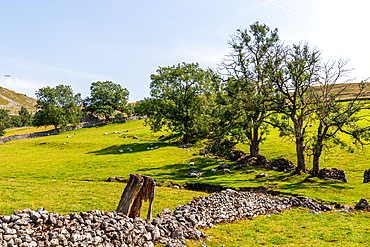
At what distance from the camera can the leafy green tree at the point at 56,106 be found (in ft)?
282

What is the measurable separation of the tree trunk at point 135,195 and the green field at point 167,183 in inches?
131

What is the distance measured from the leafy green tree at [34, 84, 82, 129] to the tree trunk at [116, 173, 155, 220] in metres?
84.7

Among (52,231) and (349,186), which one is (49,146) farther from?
(349,186)

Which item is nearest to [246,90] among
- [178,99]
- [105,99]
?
[178,99]

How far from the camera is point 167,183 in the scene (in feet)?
91.0

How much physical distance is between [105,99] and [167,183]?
84179 millimetres

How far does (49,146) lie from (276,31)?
58.1 m

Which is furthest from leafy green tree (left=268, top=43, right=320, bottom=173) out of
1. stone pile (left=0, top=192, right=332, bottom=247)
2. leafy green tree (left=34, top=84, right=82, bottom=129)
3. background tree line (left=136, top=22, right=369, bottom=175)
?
leafy green tree (left=34, top=84, right=82, bottom=129)

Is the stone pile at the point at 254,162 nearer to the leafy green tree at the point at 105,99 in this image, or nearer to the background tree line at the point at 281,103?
the background tree line at the point at 281,103

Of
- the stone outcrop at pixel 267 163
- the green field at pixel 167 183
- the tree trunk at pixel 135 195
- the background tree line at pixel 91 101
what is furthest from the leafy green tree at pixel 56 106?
the tree trunk at pixel 135 195

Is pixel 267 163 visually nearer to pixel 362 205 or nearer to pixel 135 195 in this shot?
pixel 362 205

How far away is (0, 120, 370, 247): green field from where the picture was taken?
553 inches

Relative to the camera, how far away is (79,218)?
10.1 m

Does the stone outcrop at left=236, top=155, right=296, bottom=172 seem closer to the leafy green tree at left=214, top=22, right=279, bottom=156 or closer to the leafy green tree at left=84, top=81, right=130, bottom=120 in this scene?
the leafy green tree at left=214, top=22, right=279, bottom=156
